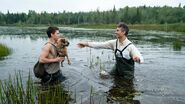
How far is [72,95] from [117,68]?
269 centimetres

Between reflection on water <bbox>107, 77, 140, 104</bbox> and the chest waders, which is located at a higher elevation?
the chest waders

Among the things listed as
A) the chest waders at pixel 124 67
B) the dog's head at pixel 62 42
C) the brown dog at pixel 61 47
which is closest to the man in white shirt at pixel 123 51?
the chest waders at pixel 124 67

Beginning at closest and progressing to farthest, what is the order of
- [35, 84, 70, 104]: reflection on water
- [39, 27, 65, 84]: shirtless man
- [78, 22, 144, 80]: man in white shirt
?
1. [35, 84, 70, 104]: reflection on water
2. [39, 27, 65, 84]: shirtless man
3. [78, 22, 144, 80]: man in white shirt

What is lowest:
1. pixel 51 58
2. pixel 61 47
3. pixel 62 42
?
pixel 51 58

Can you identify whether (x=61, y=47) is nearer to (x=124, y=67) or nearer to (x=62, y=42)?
(x=62, y=42)

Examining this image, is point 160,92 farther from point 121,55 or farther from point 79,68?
point 79,68

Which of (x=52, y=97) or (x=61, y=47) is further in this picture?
(x=61, y=47)

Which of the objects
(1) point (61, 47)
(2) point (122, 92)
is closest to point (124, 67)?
(2) point (122, 92)

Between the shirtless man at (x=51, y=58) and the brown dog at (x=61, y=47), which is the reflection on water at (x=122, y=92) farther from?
the shirtless man at (x=51, y=58)

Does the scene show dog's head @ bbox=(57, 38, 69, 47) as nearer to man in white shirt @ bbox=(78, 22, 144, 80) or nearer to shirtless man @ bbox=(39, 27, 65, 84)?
shirtless man @ bbox=(39, 27, 65, 84)

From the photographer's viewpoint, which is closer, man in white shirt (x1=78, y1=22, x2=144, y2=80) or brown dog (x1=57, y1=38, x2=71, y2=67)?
brown dog (x1=57, y1=38, x2=71, y2=67)

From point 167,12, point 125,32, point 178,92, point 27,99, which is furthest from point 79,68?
point 167,12

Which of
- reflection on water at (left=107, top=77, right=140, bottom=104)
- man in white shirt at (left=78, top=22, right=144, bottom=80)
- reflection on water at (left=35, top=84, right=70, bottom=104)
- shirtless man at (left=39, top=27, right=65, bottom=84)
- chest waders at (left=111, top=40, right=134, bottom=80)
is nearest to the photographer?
reflection on water at (left=35, top=84, right=70, bottom=104)

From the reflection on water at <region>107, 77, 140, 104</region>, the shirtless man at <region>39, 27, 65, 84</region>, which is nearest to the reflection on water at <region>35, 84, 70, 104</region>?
the shirtless man at <region>39, 27, 65, 84</region>
